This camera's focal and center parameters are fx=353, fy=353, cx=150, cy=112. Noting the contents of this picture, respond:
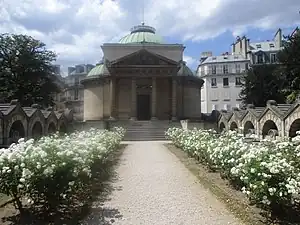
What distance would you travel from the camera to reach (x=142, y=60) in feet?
138

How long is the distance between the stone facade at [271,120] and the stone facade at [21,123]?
15630 millimetres

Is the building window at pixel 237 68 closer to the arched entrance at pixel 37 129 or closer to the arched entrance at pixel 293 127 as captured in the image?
the arched entrance at pixel 293 127

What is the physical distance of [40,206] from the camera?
6.70m

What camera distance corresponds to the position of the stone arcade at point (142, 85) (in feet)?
138

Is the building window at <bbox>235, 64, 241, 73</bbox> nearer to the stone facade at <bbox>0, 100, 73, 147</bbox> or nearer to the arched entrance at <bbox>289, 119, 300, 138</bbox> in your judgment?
the stone facade at <bbox>0, 100, 73, 147</bbox>

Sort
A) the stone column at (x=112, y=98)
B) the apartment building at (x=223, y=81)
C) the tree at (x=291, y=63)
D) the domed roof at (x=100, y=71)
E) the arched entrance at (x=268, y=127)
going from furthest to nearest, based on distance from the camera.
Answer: the apartment building at (x=223, y=81), the domed roof at (x=100, y=71), the stone column at (x=112, y=98), the tree at (x=291, y=63), the arched entrance at (x=268, y=127)

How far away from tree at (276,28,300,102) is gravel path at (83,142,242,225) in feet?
78.2

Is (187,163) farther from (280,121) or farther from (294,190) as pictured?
(280,121)

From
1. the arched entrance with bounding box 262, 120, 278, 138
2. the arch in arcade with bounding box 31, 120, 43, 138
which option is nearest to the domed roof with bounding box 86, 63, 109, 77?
the arch in arcade with bounding box 31, 120, 43, 138

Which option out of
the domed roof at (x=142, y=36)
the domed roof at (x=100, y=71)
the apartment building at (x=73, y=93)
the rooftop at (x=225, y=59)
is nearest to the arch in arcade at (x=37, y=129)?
the domed roof at (x=100, y=71)

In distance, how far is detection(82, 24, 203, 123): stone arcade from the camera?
1654 inches

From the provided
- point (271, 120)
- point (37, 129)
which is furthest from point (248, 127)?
point (37, 129)

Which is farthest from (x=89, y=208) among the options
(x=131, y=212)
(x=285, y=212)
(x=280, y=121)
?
(x=280, y=121)

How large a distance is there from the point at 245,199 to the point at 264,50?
70197 mm
